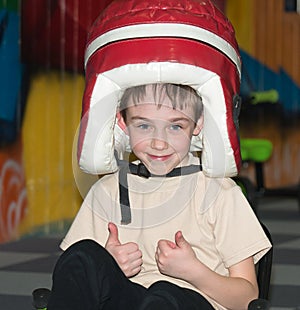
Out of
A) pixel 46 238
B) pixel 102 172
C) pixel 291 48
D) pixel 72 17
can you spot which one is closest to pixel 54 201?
pixel 46 238

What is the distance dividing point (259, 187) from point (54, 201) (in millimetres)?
1771

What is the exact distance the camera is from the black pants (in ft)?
8.41

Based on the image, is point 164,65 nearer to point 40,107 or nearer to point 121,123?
point 121,123

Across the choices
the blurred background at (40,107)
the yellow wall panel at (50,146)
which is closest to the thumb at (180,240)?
the blurred background at (40,107)

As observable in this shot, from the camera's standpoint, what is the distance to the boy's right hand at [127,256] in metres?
2.71

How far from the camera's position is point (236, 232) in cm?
274

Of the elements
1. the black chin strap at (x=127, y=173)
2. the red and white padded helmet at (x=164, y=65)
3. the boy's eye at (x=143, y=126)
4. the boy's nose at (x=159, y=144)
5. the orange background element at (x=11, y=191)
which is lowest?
the orange background element at (x=11, y=191)

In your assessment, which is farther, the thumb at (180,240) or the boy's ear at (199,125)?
the boy's ear at (199,125)

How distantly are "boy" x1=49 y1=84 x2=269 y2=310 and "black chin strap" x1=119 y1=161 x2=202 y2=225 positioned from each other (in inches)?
0.5

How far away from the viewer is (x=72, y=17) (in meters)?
6.56

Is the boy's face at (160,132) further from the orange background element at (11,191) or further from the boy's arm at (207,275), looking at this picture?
the orange background element at (11,191)

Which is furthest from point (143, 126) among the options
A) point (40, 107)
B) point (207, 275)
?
point (40, 107)

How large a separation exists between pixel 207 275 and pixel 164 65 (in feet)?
1.78

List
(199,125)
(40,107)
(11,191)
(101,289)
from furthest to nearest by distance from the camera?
1. (40,107)
2. (11,191)
3. (199,125)
4. (101,289)
